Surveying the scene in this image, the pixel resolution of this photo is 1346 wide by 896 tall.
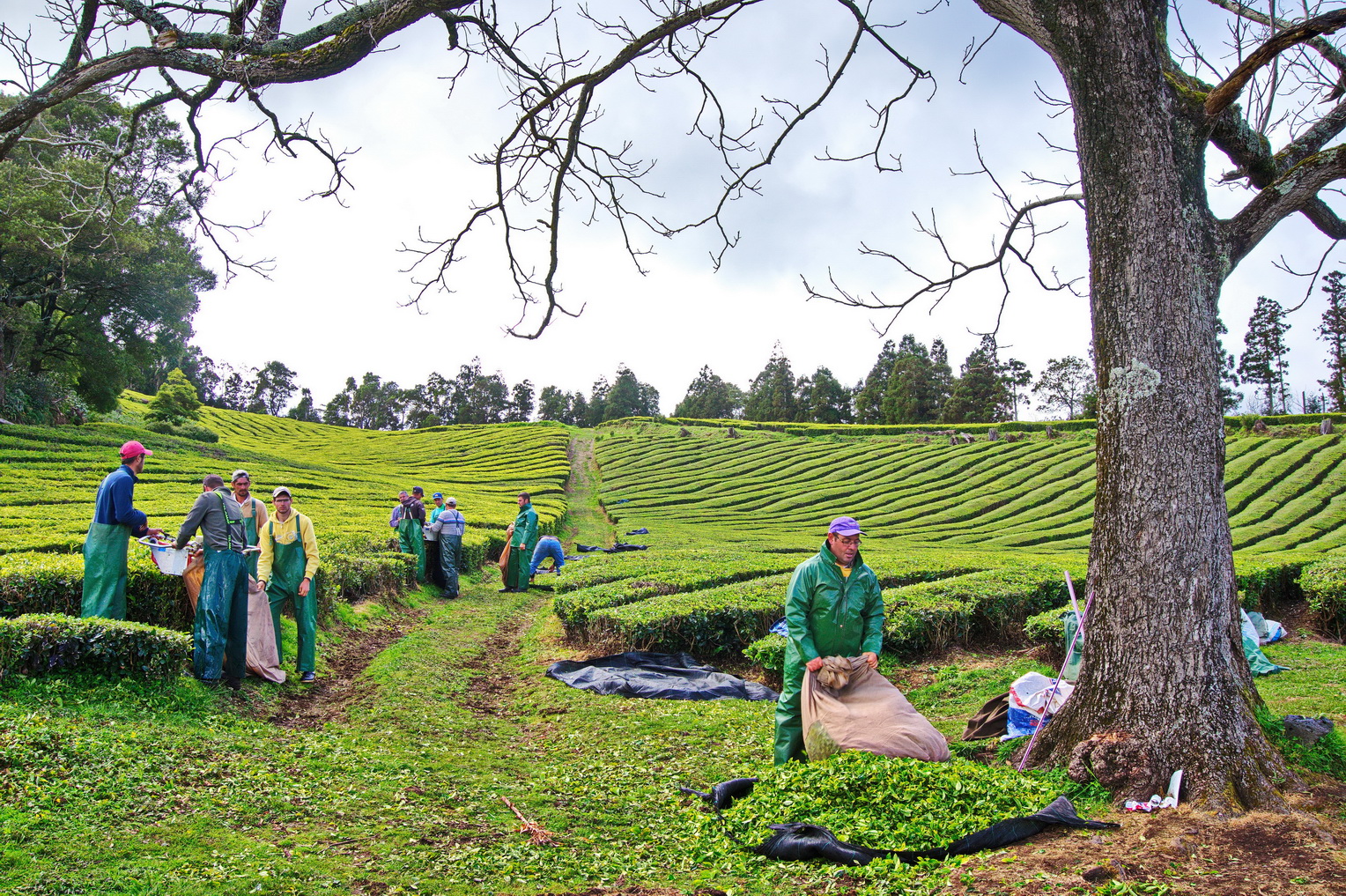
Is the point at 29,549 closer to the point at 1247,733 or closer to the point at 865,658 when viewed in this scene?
the point at 865,658

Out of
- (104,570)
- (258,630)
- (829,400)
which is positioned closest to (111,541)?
(104,570)

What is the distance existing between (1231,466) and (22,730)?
41.3 m

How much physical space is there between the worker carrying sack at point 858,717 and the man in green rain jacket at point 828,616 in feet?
0.37

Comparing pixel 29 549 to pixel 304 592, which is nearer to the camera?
pixel 304 592

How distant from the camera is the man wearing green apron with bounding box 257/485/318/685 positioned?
7160mm

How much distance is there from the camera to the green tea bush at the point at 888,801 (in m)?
3.73

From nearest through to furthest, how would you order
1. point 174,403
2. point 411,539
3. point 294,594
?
point 294,594 → point 411,539 → point 174,403

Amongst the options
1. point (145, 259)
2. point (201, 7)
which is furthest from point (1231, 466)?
point (145, 259)

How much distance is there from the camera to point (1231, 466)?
3412 cm

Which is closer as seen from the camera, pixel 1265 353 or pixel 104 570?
pixel 104 570

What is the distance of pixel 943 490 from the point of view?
119ft

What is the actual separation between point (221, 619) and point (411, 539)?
8.09 m

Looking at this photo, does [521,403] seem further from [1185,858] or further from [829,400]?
[1185,858]

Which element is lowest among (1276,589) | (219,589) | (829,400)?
(1276,589)
